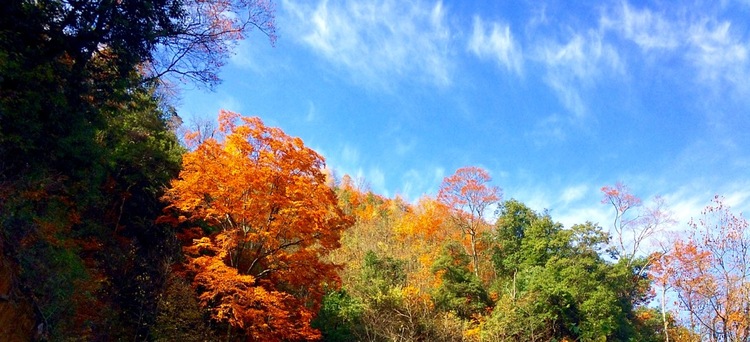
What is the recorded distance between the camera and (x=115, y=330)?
1002 cm

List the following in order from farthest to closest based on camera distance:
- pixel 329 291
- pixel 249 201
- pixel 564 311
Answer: pixel 564 311 < pixel 329 291 < pixel 249 201

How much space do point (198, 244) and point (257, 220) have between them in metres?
1.58

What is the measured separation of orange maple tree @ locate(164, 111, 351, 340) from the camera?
11.0 metres

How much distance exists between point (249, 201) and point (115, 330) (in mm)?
4113

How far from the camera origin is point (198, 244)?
37.7 ft

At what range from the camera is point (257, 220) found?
11805 millimetres

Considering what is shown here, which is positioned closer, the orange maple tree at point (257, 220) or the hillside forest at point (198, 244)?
the hillside forest at point (198, 244)

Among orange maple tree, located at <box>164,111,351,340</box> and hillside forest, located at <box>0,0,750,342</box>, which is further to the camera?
orange maple tree, located at <box>164,111,351,340</box>

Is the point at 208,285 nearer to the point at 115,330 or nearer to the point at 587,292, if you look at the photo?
the point at 115,330

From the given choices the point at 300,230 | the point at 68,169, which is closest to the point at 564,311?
the point at 300,230

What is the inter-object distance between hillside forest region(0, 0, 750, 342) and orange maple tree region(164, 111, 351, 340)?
1.9 inches

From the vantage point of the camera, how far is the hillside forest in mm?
6898

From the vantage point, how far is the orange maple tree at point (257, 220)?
434 inches

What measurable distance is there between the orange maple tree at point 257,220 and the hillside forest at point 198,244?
49 mm
